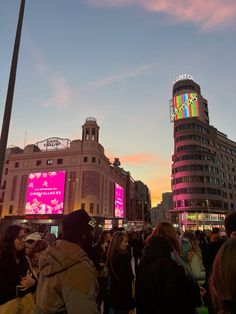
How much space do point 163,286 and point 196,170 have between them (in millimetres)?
72262

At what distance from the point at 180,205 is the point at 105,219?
2136 centimetres

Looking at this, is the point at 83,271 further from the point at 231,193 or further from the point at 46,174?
the point at 231,193

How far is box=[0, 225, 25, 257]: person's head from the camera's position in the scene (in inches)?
139

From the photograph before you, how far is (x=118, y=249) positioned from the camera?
491cm

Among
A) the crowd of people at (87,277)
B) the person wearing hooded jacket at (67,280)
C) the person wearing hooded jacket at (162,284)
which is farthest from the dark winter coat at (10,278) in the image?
the person wearing hooded jacket at (162,284)

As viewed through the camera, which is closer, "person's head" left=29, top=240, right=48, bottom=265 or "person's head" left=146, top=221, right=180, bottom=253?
"person's head" left=146, top=221, right=180, bottom=253

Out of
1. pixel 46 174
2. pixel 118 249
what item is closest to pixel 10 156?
pixel 46 174

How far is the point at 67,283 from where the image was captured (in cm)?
243

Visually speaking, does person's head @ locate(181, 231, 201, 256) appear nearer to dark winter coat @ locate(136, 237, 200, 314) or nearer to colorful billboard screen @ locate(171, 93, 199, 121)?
dark winter coat @ locate(136, 237, 200, 314)

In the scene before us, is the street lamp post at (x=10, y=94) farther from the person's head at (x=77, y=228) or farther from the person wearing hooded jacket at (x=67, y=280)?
the person wearing hooded jacket at (x=67, y=280)

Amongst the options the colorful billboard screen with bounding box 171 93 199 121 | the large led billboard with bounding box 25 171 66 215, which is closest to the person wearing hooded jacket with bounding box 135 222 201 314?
the large led billboard with bounding box 25 171 66 215

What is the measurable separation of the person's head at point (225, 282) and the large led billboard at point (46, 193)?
60593 mm

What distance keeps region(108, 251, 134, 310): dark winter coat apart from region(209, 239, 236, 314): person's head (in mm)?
3364

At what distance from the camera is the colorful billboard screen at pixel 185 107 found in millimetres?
84125
